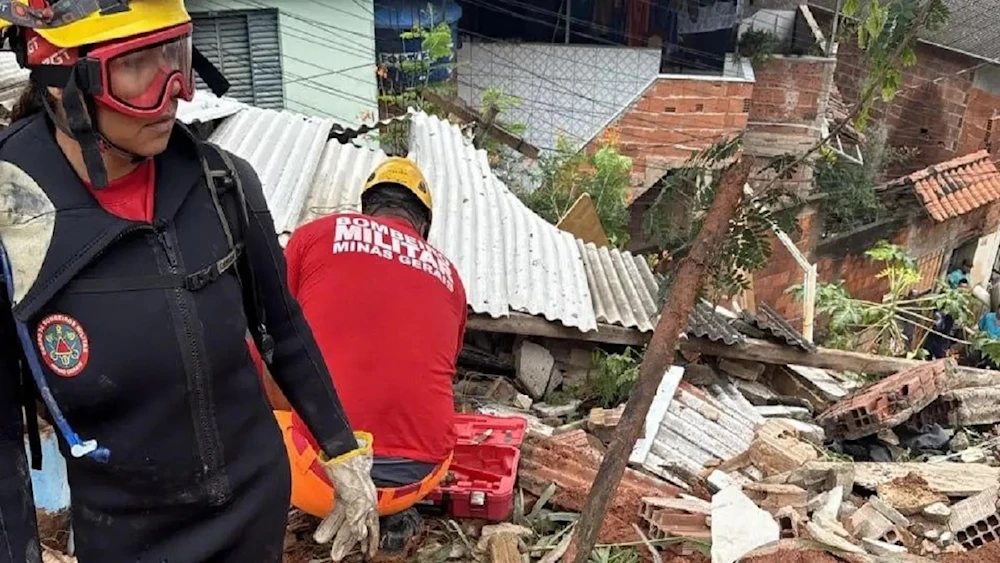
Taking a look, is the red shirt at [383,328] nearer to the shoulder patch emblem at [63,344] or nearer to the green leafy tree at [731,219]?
the green leafy tree at [731,219]

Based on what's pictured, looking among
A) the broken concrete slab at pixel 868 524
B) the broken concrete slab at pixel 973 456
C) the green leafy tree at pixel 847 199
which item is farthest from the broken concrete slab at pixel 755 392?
the green leafy tree at pixel 847 199

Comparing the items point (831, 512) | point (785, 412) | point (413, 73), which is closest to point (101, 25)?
point (831, 512)

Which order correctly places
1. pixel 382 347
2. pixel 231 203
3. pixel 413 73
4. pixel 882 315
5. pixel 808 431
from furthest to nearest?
pixel 413 73 → pixel 882 315 → pixel 808 431 → pixel 382 347 → pixel 231 203

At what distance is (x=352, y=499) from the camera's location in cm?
230

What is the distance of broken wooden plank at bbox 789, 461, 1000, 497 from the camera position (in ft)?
13.4

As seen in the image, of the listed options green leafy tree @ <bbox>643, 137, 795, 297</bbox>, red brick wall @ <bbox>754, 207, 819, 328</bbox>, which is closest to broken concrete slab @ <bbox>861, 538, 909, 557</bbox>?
green leafy tree @ <bbox>643, 137, 795, 297</bbox>

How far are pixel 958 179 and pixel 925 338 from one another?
13.1 ft

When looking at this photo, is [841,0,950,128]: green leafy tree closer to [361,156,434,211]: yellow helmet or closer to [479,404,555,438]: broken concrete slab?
[361,156,434,211]: yellow helmet

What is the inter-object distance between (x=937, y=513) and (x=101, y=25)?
150 inches

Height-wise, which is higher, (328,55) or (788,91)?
(328,55)

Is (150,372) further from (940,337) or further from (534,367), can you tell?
(940,337)

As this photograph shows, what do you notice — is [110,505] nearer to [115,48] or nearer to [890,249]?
[115,48]

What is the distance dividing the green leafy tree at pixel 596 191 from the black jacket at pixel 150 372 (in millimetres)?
7751

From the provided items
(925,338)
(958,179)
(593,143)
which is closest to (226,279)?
(925,338)
